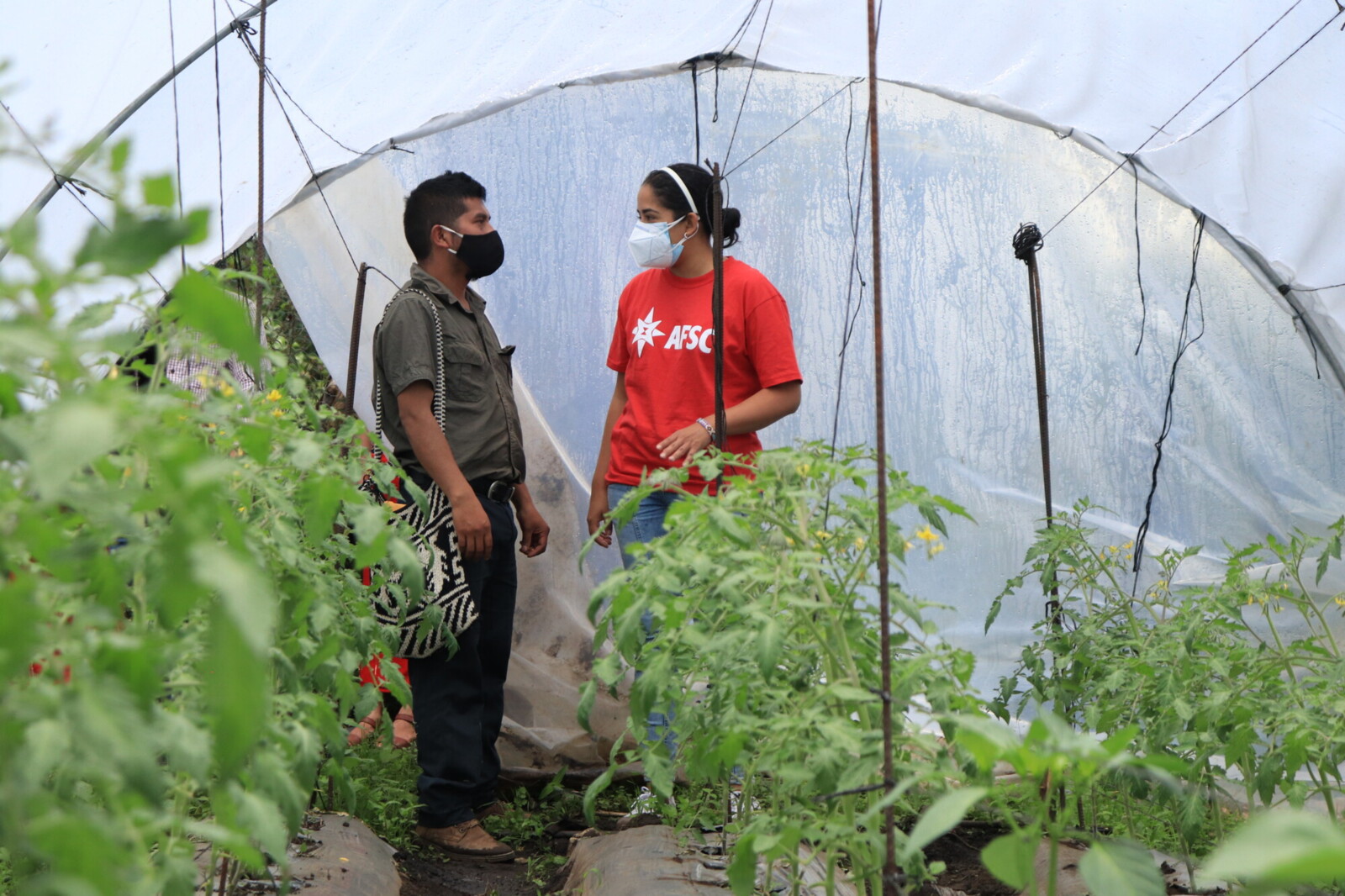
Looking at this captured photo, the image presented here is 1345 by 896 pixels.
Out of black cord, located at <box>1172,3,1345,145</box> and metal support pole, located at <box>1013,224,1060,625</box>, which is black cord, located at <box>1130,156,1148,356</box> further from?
metal support pole, located at <box>1013,224,1060,625</box>

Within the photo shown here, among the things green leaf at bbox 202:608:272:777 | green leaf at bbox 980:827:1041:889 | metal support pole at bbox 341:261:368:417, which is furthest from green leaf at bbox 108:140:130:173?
metal support pole at bbox 341:261:368:417

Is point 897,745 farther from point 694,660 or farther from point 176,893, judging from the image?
point 176,893

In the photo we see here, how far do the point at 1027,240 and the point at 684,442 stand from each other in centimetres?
101

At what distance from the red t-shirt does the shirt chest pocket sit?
1.24 ft

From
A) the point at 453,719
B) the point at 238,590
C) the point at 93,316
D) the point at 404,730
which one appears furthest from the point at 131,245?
the point at 404,730

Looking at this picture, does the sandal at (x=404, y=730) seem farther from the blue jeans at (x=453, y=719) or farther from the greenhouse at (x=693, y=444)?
the blue jeans at (x=453, y=719)

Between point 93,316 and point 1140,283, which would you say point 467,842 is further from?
point 1140,283

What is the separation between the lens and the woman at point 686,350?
9.62 ft

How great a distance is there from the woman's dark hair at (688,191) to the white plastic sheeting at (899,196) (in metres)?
0.52

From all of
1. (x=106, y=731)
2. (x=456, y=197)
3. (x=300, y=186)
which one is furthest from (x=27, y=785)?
(x=300, y=186)

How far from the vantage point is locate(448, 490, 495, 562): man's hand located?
281 centimetres

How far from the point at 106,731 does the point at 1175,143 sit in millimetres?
3090

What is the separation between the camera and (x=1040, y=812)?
105 cm

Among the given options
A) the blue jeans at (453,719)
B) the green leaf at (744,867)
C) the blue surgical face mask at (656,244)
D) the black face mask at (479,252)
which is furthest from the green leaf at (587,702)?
the black face mask at (479,252)
